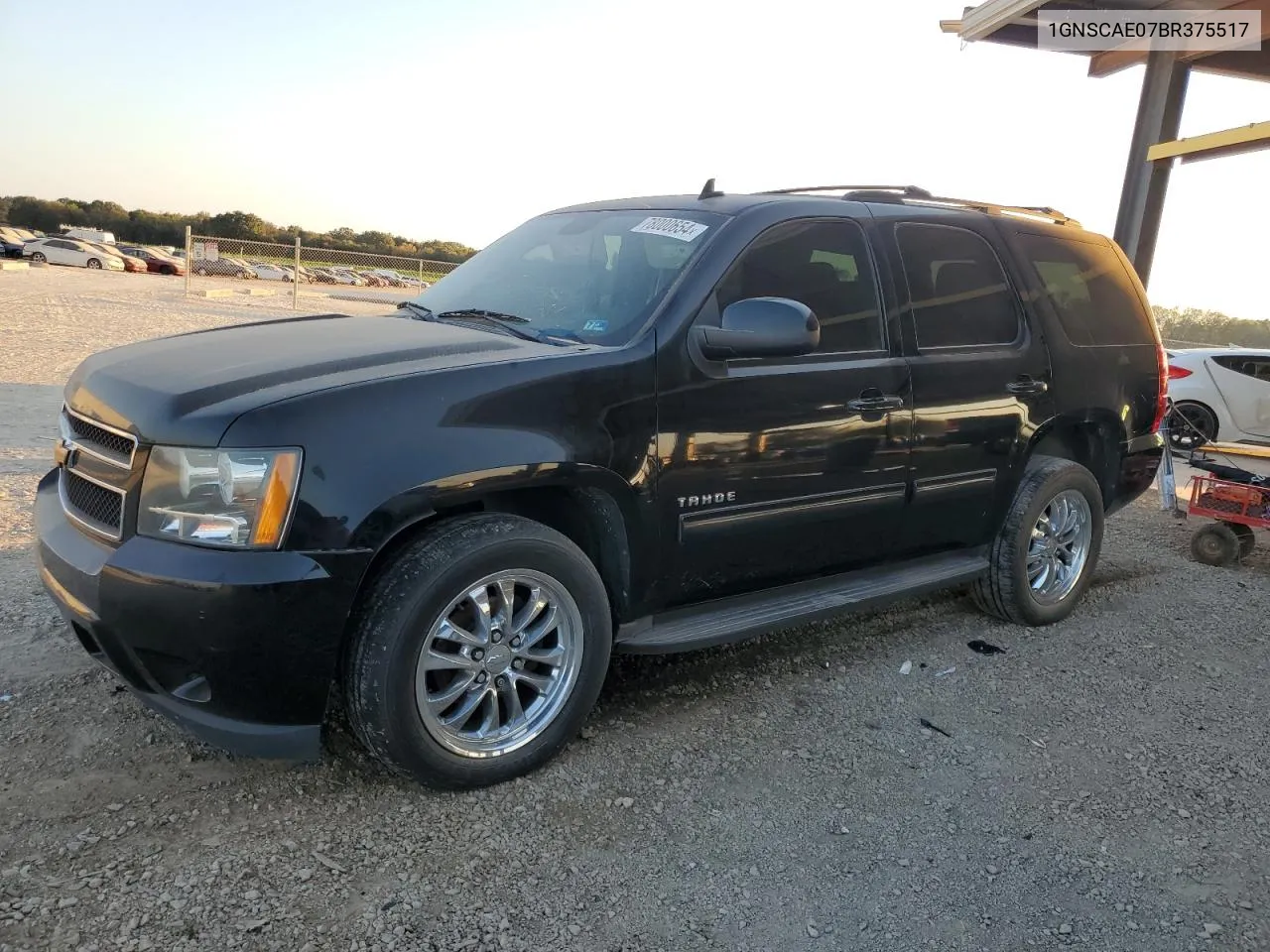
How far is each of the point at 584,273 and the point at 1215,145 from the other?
9188 millimetres

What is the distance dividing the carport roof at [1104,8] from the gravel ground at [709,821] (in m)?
8.55

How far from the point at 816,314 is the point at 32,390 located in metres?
8.37

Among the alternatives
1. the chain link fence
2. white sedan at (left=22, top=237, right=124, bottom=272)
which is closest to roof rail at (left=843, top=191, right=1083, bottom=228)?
the chain link fence

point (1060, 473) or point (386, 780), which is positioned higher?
point (1060, 473)

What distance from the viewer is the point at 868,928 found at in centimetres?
249

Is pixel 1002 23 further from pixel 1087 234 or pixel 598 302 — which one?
pixel 598 302

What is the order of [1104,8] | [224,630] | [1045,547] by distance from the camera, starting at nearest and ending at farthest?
1. [224,630]
2. [1045,547]
3. [1104,8]

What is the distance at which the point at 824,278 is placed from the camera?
379cm

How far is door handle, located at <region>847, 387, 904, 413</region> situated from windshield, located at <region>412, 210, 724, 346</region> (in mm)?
869

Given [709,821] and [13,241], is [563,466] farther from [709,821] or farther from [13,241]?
[13,241]

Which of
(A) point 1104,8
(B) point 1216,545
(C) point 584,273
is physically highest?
(A) point 1104,8

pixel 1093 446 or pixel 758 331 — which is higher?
pixel 758 331

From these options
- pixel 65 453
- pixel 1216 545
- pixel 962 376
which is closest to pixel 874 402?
pixel 962 376

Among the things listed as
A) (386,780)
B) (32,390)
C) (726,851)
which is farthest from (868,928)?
(32,390)
